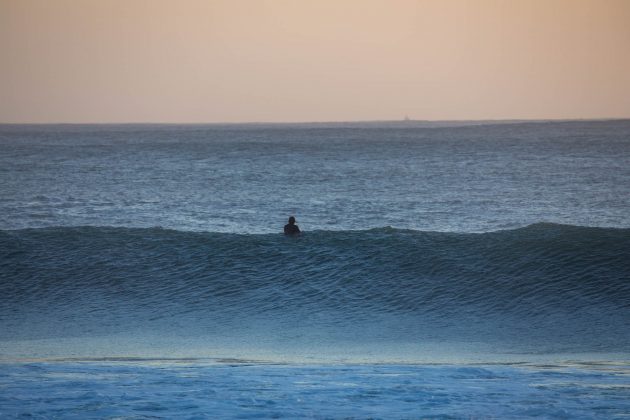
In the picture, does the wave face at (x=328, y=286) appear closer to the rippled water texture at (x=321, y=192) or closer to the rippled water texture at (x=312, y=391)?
the rippled water texture at (x=312, y=391)

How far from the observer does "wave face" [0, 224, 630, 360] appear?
14.2 meters

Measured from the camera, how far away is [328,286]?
→ 17266mm

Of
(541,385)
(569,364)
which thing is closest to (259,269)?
(569,364)

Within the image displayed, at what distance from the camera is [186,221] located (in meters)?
29.7

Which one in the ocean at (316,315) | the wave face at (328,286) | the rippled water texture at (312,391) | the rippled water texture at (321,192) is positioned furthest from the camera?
the rippled water texture at (321,192)

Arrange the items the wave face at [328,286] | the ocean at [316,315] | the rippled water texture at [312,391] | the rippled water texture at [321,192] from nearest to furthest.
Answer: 1. the rippled water texture at [312,391]
2. the ocean at [316,315]
3. the wave face at [328,286]
4. the rippled water texture at [321,192]

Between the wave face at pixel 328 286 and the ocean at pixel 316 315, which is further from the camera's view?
the wave face at pixel 328 286

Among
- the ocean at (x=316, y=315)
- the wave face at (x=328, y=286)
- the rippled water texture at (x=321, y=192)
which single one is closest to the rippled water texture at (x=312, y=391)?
the ocean at (x=316, y=315)

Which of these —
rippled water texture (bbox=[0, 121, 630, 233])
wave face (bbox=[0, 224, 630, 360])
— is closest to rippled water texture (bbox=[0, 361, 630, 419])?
wave face (bbox=[0, 224, 630, 360])

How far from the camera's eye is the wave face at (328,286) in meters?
14.2

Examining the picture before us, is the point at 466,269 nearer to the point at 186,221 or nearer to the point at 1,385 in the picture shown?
the point at 1,385

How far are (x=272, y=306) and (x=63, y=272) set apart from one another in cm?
545

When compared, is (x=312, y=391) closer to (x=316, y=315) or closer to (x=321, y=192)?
(x=316, y=315)

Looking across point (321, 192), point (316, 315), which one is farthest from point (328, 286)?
point (321, 192)
